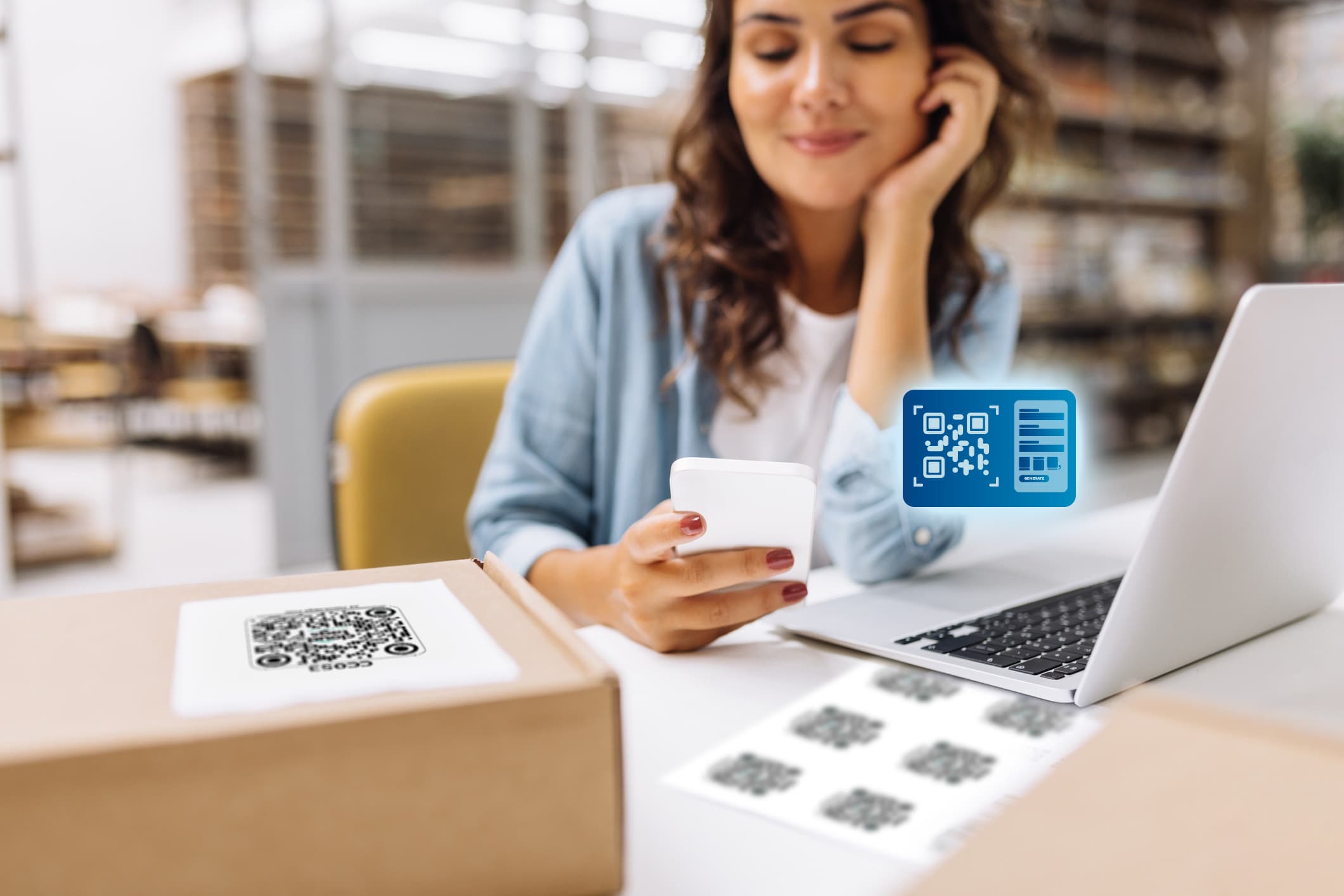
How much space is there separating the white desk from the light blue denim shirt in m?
0.26

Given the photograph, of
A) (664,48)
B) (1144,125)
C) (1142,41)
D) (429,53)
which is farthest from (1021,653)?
(1142,41)

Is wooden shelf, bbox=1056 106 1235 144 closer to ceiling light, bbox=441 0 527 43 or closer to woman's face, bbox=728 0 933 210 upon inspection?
ceiling light, bbox=441 0 527 43

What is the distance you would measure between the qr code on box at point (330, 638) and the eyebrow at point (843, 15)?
0.77m

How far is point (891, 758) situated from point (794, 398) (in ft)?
2.24

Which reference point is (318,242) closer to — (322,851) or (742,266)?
(742,266)

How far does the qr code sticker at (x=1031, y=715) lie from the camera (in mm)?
612

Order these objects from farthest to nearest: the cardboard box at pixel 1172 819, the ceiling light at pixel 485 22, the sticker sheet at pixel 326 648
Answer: the ceiling light at pixel 485 22 → the sticker sheet at pixel 326 648 → the cardboard box at pixel 1172 819

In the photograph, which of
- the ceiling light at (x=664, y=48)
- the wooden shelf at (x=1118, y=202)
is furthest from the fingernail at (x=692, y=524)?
the wooden shelf at (x=1118, y=202)

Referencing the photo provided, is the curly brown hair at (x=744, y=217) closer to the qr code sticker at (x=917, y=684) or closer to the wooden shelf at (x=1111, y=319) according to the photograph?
the qr code sticker at (x=917, y=684)

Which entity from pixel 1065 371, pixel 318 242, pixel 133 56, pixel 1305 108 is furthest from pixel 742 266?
pixel 133 56

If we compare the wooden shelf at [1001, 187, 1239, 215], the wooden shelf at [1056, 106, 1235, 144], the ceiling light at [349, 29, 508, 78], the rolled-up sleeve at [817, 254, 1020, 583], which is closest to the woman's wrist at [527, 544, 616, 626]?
the rolled-up sleeve at [817, 254, 1020, 583]

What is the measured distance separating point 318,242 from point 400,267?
30 centimetres

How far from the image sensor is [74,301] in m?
6.00

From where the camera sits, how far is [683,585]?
71 centimetres
